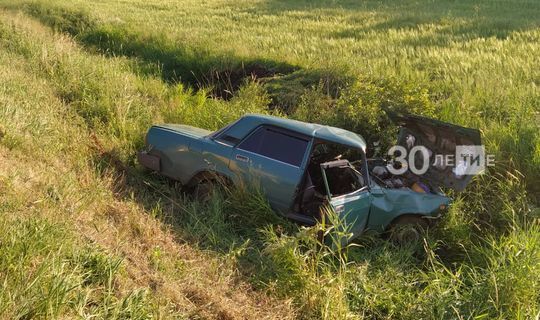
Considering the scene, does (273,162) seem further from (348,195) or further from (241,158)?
(348,195)

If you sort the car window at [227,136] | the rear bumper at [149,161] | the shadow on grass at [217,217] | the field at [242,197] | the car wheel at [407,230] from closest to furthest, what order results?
1. the field at [242,197]
2. the shadow on grass at [217,217]
3. the car wheel at [407,230]
4. the car window at [227,136]
5. the rear bumper at [149,161]

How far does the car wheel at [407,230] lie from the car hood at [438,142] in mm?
542

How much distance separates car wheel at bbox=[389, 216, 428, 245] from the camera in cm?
549

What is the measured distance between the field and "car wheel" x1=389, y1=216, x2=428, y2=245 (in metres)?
0.16

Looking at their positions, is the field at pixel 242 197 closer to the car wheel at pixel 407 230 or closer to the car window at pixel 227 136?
the car wheel at pixel 407 230

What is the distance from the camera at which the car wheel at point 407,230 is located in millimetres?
5492

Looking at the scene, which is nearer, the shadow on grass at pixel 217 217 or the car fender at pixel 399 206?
the shadow on grass at pixel 217 217

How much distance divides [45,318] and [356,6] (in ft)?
71.1

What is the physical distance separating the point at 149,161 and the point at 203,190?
863 millimetres

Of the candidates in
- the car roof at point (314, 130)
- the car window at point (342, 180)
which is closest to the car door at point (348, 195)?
the car window at point (342, 180)

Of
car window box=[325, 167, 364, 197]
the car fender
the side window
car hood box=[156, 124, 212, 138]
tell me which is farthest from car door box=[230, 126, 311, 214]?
the car fender

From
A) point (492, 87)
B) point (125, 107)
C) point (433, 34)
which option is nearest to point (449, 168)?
point (492, 87)

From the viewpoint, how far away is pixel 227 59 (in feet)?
40.5

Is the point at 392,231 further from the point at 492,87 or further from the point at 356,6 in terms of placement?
the point at 356,6
